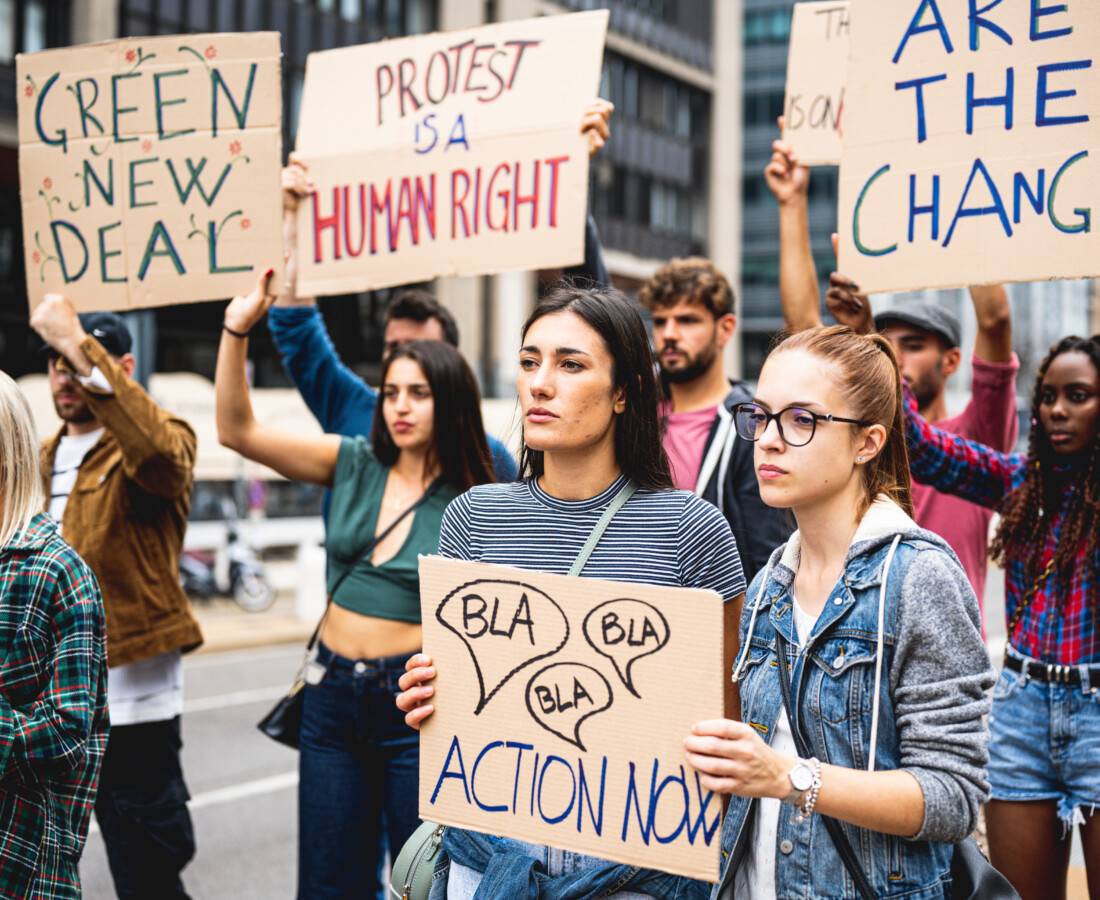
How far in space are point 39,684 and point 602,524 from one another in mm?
1304

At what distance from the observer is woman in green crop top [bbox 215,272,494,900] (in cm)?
303

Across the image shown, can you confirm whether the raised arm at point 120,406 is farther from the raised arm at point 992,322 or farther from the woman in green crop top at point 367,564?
the raised arm at point 992,322

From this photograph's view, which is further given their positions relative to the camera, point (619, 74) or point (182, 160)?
point (619, 74)

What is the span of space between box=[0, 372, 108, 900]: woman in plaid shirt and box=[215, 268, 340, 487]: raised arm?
85 centimetres

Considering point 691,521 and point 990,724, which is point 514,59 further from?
point 990,724

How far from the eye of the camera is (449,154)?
355cm

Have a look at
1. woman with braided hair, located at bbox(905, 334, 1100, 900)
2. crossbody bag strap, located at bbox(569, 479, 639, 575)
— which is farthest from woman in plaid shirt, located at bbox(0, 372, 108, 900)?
woman with braided hair, located at bbox(905, 334, 1100, 900)

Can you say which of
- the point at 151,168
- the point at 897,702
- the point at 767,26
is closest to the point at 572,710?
the point at 897,702

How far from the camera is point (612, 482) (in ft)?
7.32

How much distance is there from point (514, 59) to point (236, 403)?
143 centimetres

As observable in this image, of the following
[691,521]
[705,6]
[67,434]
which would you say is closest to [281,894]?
[67,434]

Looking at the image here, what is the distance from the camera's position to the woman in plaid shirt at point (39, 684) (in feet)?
7.53

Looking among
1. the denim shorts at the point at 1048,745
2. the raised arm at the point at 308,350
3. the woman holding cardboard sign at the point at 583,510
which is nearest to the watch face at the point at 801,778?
the woman holding cardboard sign at the point at 583,510

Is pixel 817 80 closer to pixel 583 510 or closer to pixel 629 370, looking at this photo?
pixel 629 370
